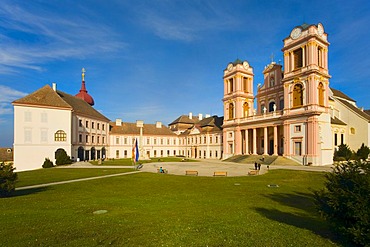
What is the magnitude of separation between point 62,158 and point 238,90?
39039 mm

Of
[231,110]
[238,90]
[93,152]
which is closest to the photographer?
[238,90]

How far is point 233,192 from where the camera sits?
48.8ft

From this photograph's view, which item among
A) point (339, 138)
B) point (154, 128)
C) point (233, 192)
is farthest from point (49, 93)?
point (339, 138)

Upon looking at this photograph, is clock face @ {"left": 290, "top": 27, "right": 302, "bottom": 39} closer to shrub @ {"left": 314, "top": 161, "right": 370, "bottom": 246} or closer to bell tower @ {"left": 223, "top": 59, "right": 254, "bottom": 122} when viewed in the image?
bell tower @ {"left": 223, "top": 59, "right": 254, "bottom": 122}

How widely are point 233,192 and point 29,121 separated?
40561 mm

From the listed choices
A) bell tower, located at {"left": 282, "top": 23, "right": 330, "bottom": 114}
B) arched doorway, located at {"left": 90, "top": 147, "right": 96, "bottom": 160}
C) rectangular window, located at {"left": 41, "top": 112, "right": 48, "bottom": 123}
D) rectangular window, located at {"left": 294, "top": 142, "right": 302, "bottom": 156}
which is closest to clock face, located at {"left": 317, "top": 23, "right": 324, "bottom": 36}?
bell tower, located at {"left": 282, "top": 23, "right": 330, "bottom": 114}

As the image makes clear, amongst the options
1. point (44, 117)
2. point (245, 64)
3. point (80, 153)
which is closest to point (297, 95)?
point (245, 64)

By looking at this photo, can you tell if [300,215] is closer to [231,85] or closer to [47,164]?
[47,164]

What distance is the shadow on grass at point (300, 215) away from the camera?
7363mm

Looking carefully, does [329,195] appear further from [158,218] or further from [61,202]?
[61,202]

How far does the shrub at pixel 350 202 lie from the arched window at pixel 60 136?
4476 cm

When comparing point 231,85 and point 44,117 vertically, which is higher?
point 231,85

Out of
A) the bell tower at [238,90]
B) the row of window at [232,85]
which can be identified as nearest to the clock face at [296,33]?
the bell tower at [238,90]

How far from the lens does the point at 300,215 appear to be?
9.76m
